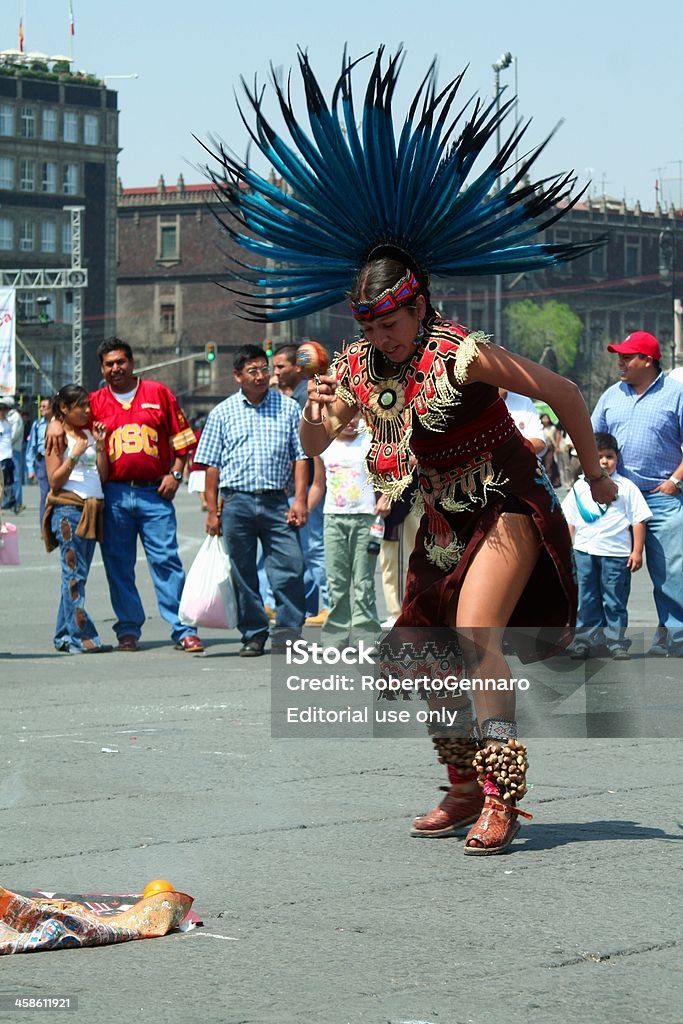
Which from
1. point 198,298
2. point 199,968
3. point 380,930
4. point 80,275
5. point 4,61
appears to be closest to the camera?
point 199,968

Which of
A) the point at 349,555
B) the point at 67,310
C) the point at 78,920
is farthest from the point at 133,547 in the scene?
the point at 67,310

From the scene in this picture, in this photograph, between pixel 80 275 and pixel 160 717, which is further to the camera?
pixel 80 275

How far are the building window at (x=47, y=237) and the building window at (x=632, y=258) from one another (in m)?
42.7

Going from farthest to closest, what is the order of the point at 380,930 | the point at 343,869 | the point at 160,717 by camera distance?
the point at 160,717 < the point at 343,869 < the point at 380,930

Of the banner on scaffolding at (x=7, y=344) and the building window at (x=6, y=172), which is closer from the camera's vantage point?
the banner on scaffolding at (x=7, y=344)

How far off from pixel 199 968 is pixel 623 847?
1927 mm

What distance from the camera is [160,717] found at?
29.4ft

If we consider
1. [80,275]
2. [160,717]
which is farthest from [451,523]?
[80,275]

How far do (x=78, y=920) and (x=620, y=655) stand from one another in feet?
24.0

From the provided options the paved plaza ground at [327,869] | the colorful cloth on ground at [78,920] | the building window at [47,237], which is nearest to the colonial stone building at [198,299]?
the building window at [47,237]

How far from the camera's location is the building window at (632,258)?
119938 millimetres

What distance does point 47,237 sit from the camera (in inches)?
3684

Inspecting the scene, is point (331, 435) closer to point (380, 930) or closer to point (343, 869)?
point (343, 869)

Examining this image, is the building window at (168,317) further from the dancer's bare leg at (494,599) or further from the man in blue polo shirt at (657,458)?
the dancer's bare leg at (494,599)
